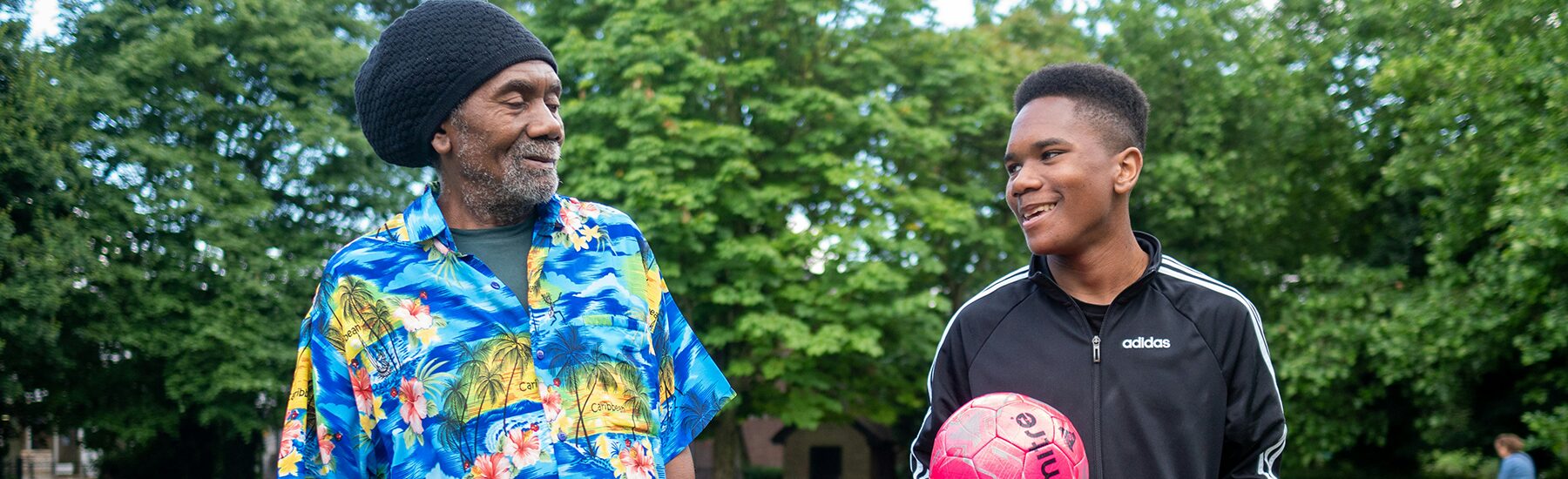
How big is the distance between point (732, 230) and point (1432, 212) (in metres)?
11.5

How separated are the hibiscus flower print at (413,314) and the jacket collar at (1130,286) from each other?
1.67 metres

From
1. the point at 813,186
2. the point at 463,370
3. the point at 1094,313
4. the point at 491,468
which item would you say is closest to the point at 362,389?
the point at 463,370

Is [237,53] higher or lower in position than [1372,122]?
higher

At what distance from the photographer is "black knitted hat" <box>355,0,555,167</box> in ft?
10.6

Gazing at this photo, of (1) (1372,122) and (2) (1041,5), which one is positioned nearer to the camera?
(1) (1372,122)

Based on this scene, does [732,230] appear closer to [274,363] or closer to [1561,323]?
[274,363]

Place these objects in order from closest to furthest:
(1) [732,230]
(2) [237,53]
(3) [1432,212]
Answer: (3) [1432,212] < (1) [732,230] < (2) [237,53]

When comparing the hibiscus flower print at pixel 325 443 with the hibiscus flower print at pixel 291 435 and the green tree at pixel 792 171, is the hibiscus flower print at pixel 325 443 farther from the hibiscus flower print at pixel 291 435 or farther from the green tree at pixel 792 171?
the green tree at pixel 792 171

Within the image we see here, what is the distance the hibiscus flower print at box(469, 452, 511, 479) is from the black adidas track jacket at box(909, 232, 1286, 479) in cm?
118

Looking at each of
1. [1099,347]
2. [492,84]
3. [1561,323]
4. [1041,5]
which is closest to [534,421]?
[492,84]

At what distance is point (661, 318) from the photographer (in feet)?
11.1

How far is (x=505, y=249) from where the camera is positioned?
131 inches

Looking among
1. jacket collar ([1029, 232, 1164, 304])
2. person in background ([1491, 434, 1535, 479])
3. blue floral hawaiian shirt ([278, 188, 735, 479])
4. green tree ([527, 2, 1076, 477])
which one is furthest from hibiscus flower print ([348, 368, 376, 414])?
green tree ([527, 2, 1076, 477])

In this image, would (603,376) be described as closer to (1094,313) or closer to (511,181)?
(511,181)
